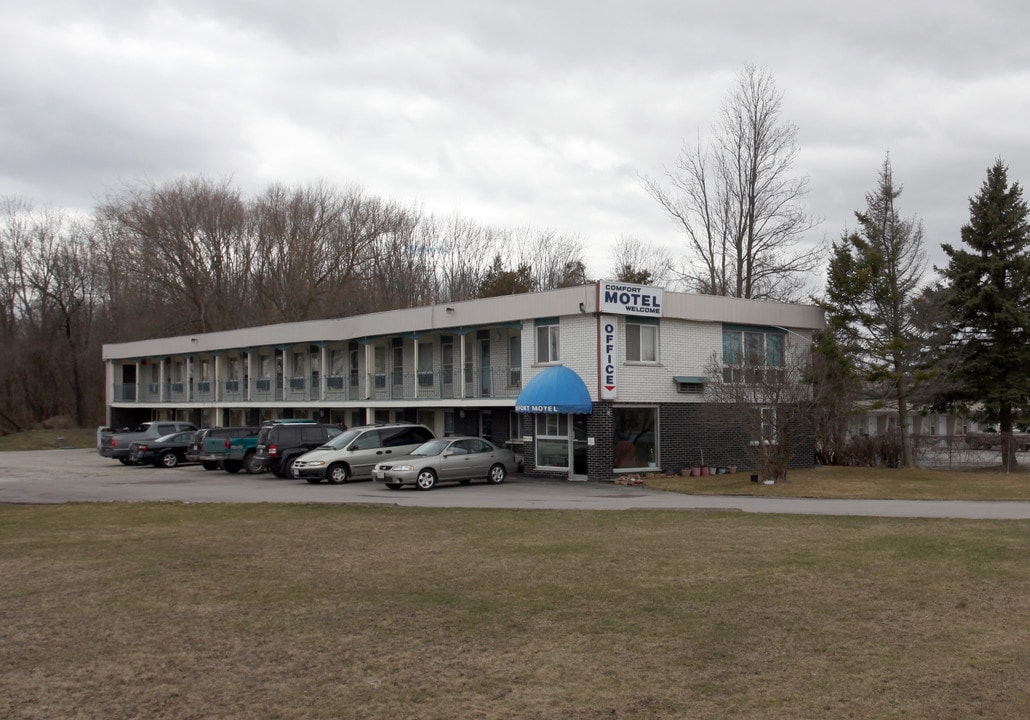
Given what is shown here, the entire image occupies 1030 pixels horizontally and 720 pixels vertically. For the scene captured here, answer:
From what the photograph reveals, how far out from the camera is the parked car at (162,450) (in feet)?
129

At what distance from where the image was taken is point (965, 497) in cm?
2495

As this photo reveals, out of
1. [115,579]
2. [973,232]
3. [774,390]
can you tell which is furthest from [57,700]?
[973,232]

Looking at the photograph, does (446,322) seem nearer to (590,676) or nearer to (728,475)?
(728,475)

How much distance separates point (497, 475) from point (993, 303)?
2032 cm

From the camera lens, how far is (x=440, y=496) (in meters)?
24.7

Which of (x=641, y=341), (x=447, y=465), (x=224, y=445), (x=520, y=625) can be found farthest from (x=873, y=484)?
(x=520, y=625)

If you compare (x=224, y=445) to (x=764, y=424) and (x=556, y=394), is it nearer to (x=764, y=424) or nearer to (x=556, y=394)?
(x=556, y=394)

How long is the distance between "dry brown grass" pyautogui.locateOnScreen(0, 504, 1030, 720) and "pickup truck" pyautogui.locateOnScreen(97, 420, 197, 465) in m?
Answer: 27.2

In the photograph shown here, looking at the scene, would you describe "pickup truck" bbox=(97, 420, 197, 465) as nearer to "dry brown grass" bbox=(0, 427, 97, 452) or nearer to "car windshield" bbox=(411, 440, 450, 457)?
"dry brown grass" bbox=(0, 427, 97, 452)

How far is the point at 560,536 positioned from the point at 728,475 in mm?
16400

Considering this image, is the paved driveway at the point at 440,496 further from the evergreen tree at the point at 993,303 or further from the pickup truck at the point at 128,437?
the evergreen tree at the point at 993,303

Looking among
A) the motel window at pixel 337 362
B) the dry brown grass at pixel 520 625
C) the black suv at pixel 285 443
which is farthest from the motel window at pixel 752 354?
the motel window at pixel 337 362

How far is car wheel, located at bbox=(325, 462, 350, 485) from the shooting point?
94.7ft

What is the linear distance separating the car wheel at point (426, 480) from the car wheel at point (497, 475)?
85.7 inches
